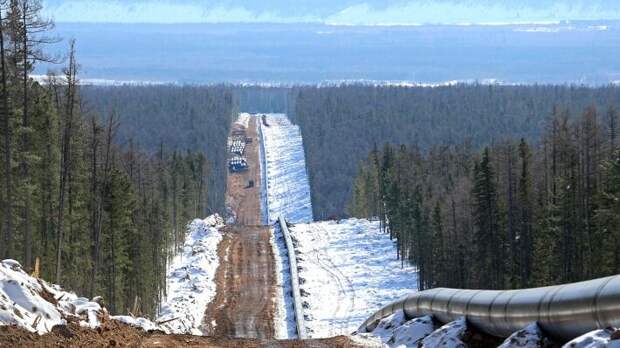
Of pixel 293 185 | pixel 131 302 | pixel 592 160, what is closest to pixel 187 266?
pixel 131 302

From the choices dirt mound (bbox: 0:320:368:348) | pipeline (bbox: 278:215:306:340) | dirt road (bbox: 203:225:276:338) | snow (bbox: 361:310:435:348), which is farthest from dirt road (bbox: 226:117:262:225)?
dirt mound (bbox: 0:320:368:348)

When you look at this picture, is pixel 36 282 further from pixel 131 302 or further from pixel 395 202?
pixel 395 202

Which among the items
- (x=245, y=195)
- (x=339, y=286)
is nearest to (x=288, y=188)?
(x=245, y=195)

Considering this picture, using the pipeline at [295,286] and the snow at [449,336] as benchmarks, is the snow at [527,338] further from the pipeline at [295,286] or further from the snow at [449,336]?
the pipeline at [295,286]

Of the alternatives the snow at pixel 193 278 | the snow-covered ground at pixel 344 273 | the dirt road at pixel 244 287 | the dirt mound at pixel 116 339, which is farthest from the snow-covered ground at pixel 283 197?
the dirt mound at pixel 116 339

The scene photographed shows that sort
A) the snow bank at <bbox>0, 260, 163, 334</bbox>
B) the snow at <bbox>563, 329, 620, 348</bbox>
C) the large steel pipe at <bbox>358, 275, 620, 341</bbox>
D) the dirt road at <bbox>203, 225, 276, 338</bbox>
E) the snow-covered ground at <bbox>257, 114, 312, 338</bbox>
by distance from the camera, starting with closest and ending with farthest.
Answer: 1. the snow at <bbox>563, 329, 620, 348</bbox>
2. the large steel pipe at <bbox>358, 275, 620, 341</bbox>
3. the snow bank at <bbox>0, 260, 163, 334</bbox>
4. the dirt road at <bbox>203, 225, 276, 338</bbox>
5. the snow-covered ground at <bbox>257, 114, 312, 338</bbox>

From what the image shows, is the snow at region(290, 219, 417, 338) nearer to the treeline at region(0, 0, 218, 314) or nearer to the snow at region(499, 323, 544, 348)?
the treeline at region(0, 0, 218, 314)

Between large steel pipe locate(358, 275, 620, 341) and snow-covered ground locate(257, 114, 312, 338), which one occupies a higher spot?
large steel pipe locate(358, 275, 620, 341)
